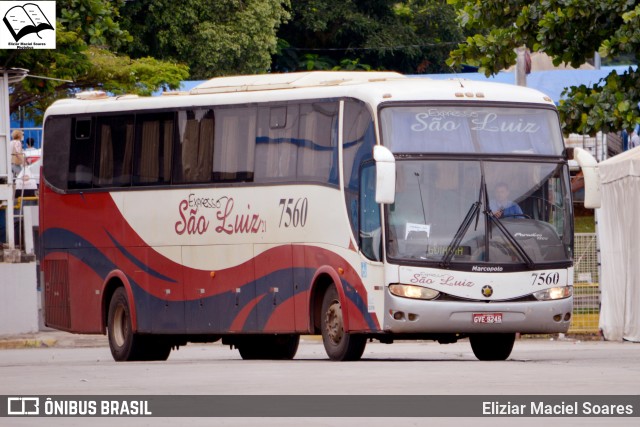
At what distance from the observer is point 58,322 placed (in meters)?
25.6

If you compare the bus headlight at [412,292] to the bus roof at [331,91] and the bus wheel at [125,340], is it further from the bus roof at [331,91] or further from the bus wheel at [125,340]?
the bus wheel at [125,340]

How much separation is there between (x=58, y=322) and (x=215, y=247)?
12.8 ft

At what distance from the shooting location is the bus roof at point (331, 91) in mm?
20531

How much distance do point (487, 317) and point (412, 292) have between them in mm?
906

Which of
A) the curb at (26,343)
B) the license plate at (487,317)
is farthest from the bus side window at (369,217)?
the curb at (26,343)

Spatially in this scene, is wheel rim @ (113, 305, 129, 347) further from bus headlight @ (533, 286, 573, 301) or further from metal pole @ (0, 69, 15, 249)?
metal pole @ (0, 69, 15, 249)

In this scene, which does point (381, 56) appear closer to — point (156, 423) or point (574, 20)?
point (574, 20)

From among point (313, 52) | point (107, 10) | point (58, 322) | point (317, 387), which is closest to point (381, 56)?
point (313, 52)

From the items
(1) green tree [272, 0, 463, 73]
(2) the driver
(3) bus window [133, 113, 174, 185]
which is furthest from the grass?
(2) the driver

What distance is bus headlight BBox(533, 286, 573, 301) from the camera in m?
20.1

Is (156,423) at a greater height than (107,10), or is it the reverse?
(107,10)

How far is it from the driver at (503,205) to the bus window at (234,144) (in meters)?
3.62

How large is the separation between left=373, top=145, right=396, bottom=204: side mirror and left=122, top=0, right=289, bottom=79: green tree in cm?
3571

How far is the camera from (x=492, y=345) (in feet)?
70.8
